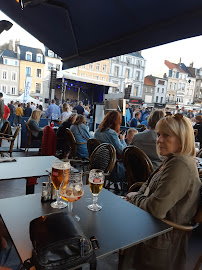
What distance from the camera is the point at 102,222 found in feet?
3.96

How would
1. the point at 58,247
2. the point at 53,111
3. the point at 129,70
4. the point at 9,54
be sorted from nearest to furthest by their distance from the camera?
the point at 58,247, the point at 53,111, the point at 9,54, the point at 129,70

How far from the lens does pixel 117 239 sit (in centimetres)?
107

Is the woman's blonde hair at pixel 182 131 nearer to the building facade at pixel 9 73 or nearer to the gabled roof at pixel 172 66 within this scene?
the building facade at pixel 9 73

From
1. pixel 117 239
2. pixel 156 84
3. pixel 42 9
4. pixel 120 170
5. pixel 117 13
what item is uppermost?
pixel 156 84

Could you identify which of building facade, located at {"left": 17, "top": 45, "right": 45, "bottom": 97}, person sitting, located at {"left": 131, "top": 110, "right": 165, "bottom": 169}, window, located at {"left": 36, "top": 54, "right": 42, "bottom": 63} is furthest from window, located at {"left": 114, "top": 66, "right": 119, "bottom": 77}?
person sitting, located at {"left": 131, "top": 110, "right": 165, "bottom": 169}

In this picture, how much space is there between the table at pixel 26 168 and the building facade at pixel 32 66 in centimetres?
3292

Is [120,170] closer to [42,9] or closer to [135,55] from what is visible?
[42,9]

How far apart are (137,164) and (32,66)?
35.7m

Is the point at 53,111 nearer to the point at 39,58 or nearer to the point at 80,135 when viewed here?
the point at 80,135

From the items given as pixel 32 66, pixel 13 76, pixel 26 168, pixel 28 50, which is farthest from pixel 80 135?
pixel 28 50

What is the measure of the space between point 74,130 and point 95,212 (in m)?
3.56

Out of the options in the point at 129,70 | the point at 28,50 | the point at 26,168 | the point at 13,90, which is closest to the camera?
the point at 26,168

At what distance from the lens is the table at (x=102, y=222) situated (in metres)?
1.02

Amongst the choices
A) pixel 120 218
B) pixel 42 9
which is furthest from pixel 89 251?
pixel 42 9
